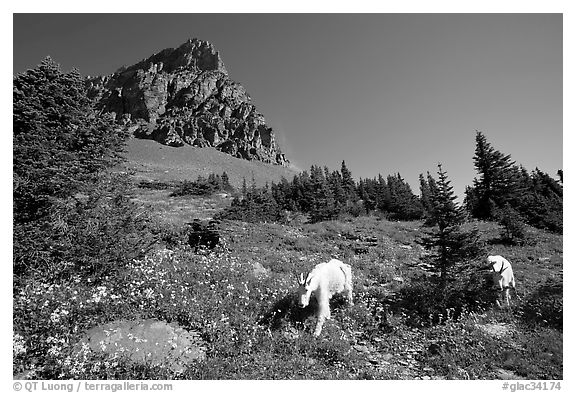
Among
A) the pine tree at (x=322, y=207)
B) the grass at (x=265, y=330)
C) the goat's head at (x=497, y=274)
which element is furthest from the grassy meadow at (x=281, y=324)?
the pine tree at (x=322, y=207)

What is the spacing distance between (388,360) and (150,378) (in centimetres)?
561

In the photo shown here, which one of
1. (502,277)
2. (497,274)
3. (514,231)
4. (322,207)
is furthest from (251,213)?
(502,277)

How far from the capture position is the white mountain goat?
8.00 metres

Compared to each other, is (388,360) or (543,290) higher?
(543,290)

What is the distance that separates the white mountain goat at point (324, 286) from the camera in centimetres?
800

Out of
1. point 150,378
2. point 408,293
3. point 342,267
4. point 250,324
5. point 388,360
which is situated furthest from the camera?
point 408,293

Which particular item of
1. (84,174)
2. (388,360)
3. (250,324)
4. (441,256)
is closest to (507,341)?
(388,360)

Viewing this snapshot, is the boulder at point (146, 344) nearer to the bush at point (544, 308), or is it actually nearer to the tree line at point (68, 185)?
the tree line at point (68, 185)

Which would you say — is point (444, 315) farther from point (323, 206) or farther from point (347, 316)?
point (323, 206)

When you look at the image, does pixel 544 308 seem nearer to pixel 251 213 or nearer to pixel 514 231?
pixel 514 231

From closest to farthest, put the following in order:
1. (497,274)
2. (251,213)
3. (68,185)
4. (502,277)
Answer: (68,185) < (502,277) < (497,274) < (251,213)

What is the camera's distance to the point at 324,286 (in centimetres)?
862

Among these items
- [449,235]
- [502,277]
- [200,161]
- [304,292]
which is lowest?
[304,292]

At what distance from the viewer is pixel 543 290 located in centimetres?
1087
